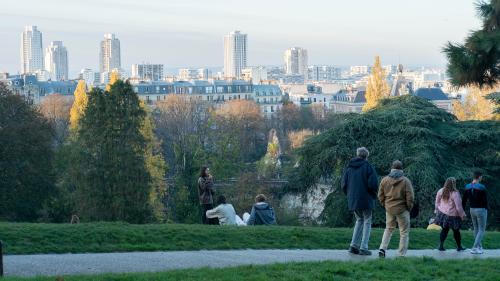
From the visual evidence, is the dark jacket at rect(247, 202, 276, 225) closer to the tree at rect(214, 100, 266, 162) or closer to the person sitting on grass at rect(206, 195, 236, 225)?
the person sitting on grass at rect(206, 195, 236, 225)

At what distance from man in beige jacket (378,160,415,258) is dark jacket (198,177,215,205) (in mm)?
6883

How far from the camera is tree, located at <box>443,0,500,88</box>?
1227 cm

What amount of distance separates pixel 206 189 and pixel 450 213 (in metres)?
6.31

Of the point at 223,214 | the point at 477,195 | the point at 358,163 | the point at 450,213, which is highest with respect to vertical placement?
the point at 358,163

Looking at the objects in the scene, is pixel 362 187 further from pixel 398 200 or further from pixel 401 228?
pixel 401 228

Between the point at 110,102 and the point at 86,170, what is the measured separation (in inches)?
142

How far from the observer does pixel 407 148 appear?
38000mm

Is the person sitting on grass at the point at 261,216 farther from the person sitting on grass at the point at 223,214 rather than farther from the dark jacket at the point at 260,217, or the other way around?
the person sitting on grass at the point at 223,214

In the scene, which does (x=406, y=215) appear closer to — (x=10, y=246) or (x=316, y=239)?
(x=316, y=239)

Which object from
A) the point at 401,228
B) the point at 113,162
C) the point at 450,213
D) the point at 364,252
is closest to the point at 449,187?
the point at 450,213

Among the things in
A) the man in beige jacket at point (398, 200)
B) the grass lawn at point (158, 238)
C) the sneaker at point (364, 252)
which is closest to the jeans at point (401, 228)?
the man in beige jacket at point (398, 200)

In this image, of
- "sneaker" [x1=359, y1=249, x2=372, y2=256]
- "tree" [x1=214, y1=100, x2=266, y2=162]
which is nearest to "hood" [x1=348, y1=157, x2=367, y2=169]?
"sneaker" [x1=359, y1=249, x2=372, y2=256]

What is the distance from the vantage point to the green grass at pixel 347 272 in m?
12.2

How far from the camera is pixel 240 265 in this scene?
13742 mm
